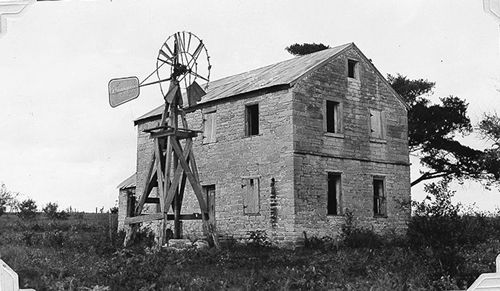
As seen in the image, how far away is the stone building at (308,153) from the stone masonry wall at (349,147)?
2 cm

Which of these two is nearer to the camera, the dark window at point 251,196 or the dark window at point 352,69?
the dark window at point 352,69

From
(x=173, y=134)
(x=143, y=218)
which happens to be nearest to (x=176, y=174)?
(x=173, y=134)

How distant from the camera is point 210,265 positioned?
1014cm

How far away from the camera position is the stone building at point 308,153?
14.0m

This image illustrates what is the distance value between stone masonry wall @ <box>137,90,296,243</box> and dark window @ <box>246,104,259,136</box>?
0.14 metres

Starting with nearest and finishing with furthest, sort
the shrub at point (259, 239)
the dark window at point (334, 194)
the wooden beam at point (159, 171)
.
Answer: the wooden beam at point (159, 171) → the shrub at point (259, 239) → the dark window at point (334, 194)

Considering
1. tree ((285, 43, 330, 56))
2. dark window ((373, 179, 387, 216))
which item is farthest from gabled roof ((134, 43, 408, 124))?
dark window ((373, 179, 387, 216))

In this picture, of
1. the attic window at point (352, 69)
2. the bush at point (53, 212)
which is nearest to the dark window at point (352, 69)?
the attic window at point (352, 69)

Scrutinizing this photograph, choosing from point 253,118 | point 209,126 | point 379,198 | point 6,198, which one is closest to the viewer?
point 6,198

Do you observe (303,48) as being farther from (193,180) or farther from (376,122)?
(376,122)

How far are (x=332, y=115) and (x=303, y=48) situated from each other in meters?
3.38

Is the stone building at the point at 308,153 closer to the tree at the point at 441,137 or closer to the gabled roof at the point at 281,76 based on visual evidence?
the gabled roof at the point at 281,76

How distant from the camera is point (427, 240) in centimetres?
956

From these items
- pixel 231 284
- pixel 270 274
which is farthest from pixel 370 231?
pixel 231 284
